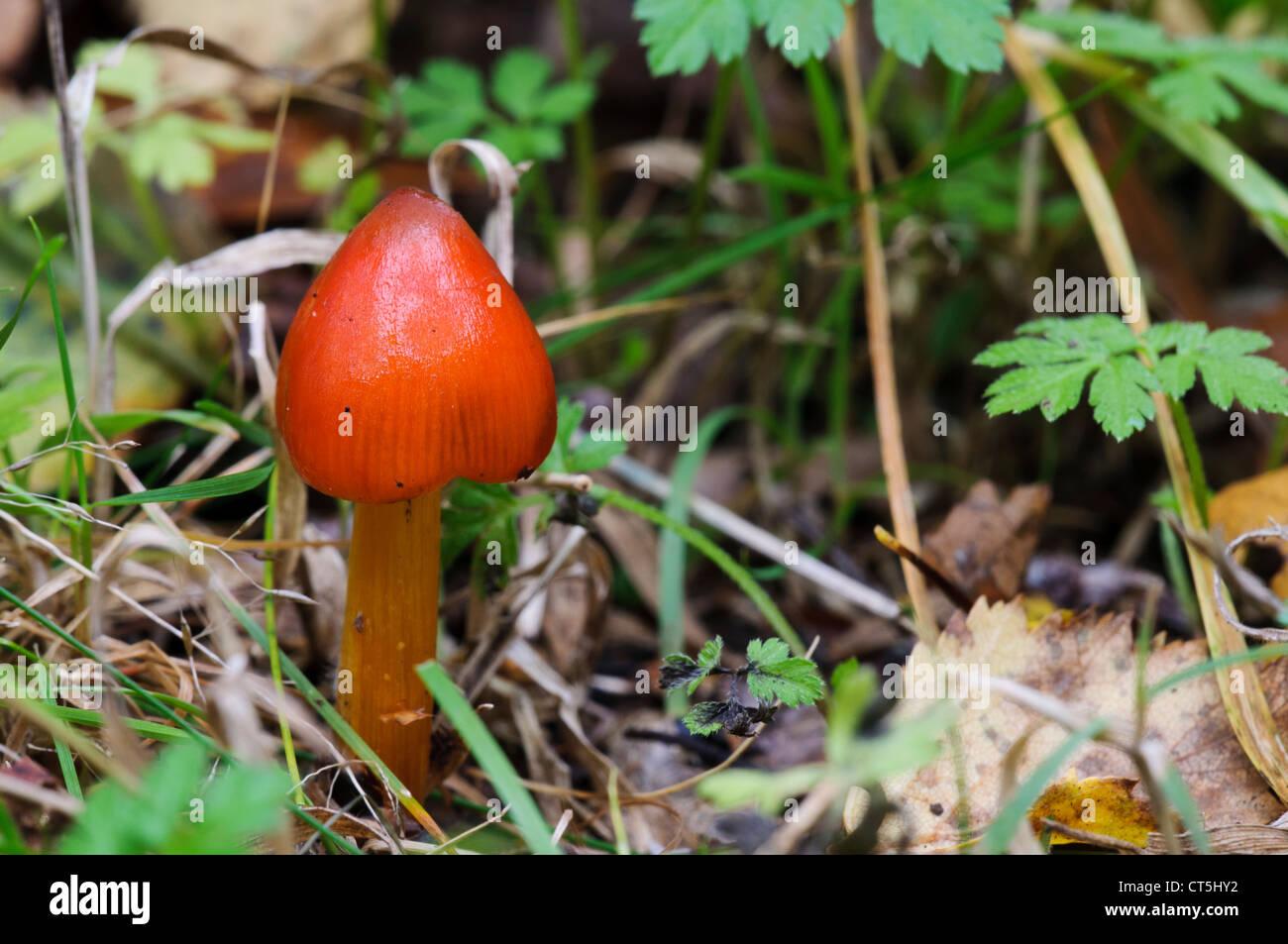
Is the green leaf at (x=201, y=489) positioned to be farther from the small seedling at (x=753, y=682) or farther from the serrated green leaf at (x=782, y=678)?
the serrated green leaf at (x=782, y=678)

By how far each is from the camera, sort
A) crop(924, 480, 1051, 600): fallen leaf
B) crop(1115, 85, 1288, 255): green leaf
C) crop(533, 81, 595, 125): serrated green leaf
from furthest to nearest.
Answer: crop(533, 81, 595, 125): serrated green leaf, crop(1115, 85, 1288, 255): green leaf, crop(924, 480, 1051, 600): fallen leaf

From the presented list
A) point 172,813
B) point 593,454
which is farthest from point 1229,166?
point 172,813

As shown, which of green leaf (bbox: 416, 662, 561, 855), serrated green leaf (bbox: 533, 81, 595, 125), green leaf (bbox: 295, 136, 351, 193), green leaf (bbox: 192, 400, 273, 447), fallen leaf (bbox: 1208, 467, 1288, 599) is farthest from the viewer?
green leaf (bbox: 295, 136, 351, 193)

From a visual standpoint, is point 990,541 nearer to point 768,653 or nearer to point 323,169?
point 768,653

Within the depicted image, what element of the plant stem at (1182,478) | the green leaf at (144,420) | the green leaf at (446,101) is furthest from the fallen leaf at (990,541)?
the green leaf at (446,101)

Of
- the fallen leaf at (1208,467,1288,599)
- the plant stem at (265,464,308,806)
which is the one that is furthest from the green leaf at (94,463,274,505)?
the fallen leaf at (1208,467,1288,599)

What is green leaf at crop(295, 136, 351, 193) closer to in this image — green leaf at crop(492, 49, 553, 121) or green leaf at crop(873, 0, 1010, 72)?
green leaf at crop(492, 49, 553, 121)
